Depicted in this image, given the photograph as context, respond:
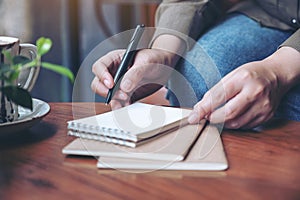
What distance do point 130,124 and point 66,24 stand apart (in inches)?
62.6

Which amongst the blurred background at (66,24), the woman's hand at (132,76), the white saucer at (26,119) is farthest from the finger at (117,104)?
the blurred background at (66,24)

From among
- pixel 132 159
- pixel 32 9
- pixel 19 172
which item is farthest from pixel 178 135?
pixel 32 9

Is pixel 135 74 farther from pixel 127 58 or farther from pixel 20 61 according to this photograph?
pixel 20 61

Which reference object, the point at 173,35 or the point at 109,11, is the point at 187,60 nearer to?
the point at 173,35

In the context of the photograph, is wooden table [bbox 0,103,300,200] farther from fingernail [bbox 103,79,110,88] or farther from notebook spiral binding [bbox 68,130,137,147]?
fingernail [bbox 103,79,110,88]

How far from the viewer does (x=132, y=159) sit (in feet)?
2.06

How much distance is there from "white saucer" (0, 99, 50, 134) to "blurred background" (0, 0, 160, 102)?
3.56 ft

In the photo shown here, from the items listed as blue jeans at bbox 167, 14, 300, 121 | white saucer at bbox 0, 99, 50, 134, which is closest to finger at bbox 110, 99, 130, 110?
white saucer at bbox 0, 99, 50, 134

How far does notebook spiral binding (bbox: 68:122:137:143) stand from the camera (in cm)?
66

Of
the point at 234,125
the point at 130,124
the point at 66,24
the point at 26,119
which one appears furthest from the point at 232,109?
the point at 66,24

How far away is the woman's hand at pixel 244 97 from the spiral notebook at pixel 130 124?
44 millimetres

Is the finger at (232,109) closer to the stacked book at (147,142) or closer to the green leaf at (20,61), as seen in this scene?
the stacked book at (147,142)

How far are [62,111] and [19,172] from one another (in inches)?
11.2

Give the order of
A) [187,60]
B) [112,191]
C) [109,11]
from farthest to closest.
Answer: [109,11]
[187,60]
[112,191]
